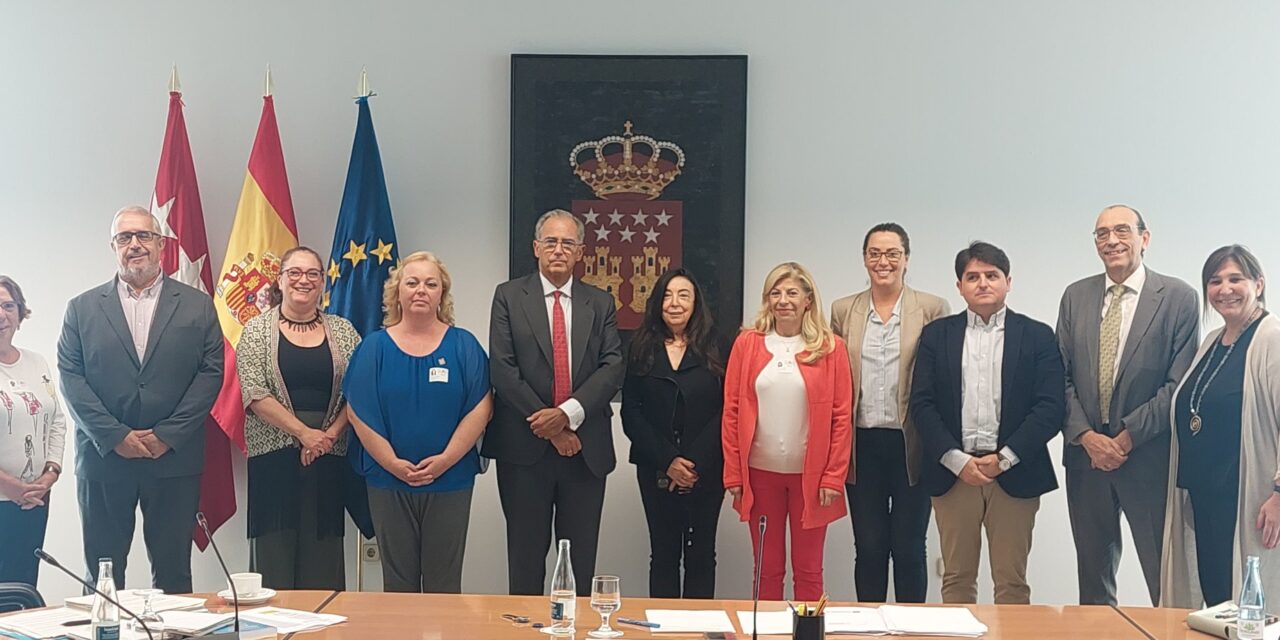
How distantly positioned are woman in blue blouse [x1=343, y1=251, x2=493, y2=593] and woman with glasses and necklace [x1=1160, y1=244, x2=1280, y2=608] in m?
2.60

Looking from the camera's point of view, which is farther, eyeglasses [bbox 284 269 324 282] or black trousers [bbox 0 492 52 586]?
eyeglasses [bbox 284 269 324 282]

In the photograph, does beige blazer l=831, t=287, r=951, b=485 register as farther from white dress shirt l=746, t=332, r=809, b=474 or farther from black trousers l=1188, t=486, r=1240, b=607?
black trousers l=1188, t=486, r=1240, b=607

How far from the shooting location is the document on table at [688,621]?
8.71 feet

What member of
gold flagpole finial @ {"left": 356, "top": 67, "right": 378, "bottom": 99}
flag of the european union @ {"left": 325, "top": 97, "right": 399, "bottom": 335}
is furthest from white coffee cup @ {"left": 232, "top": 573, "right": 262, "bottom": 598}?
gold flagpole finial @ {"left": 356, "top": 67, "right": 378, "bottom": 99}

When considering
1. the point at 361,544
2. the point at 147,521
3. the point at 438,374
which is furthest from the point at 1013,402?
the point at 147,521

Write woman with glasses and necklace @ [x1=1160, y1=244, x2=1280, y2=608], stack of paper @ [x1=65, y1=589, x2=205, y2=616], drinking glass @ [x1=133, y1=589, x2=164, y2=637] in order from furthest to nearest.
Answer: woman with glasses and necklace @ [x1=1160, y1=244, x2=1280, y2=608] → stack of paper @ [x1=65, y1=589, x2=205, y2=616] → drinking glass @ [x1=133, y1=589, x2=164, y2=637]

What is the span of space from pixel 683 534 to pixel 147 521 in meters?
2.10

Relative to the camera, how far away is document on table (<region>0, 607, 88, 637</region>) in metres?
2.54

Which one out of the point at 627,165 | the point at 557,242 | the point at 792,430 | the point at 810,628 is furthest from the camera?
the point at 627,165

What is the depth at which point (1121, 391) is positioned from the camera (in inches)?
170

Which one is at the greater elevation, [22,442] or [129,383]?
[129,383]

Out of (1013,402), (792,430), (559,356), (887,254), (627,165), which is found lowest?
(792,430)

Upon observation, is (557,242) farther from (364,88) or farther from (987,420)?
(987,420)

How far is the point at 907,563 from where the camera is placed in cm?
453
